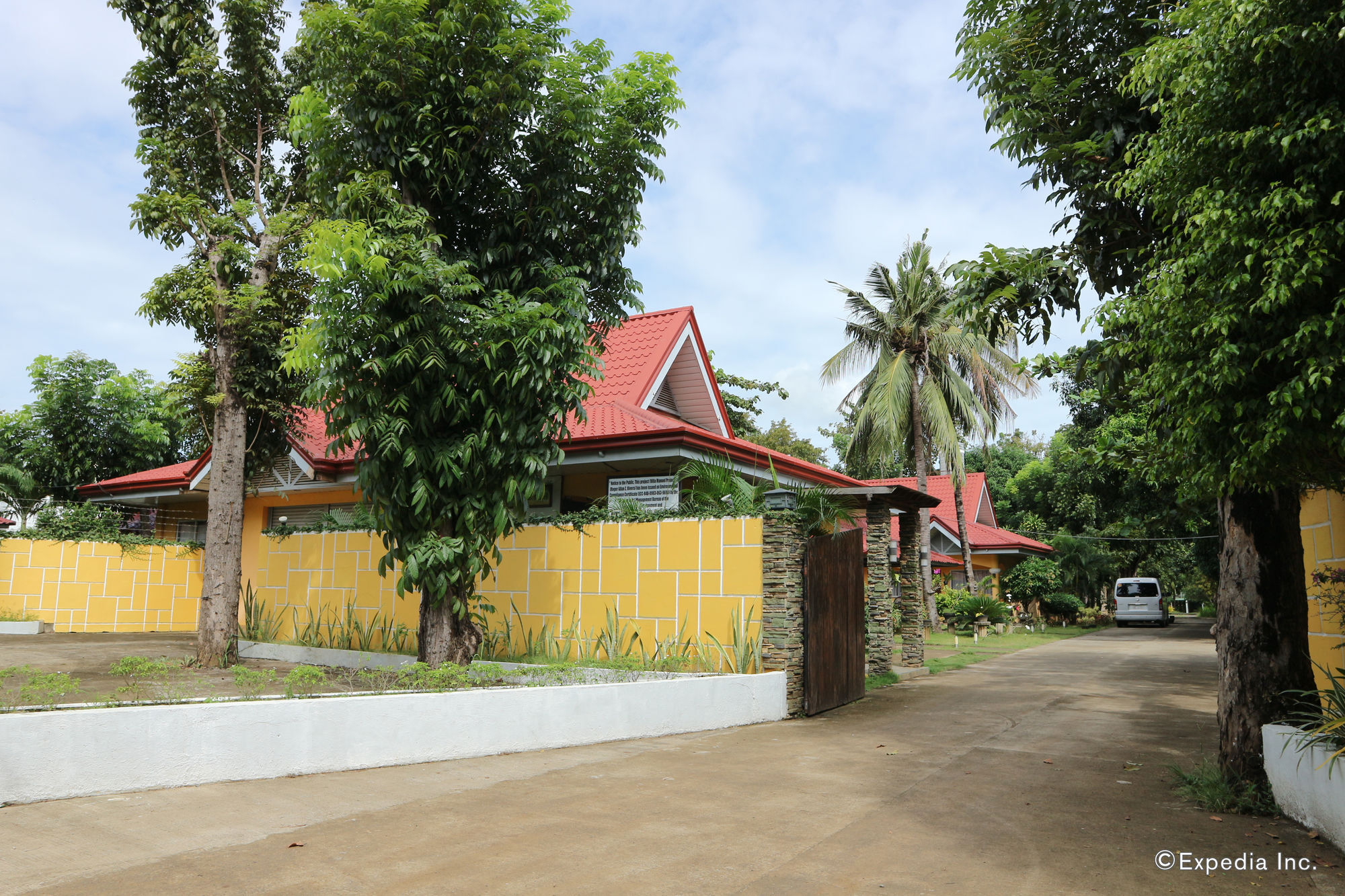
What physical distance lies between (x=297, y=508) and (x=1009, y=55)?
614 inches

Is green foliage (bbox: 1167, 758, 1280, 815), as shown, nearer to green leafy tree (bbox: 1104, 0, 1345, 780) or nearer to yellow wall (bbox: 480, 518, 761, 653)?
green leafy tree (bbox: 1104, 0, 1345, 780)

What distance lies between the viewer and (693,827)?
5.49 meters

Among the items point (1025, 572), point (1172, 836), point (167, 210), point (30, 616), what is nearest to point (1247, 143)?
point (1172, 836)

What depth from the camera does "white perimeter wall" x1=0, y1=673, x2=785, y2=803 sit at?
18.9 ft

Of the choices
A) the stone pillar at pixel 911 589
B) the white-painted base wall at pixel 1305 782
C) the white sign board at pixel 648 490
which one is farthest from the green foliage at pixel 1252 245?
the stone pillar at pixel 911 589

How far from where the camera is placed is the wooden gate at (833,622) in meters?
10.4

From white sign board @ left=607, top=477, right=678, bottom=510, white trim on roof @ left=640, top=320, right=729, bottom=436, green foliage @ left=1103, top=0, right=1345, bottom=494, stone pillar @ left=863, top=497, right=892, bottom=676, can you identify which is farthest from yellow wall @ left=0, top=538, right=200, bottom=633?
green foliage @ left=1103, top=0, right=1345, bottom=494

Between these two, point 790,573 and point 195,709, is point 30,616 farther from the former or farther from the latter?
point 790,573

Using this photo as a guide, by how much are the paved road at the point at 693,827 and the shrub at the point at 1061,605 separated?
26.0 m

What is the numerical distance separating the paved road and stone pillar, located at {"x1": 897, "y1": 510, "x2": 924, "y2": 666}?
653cm

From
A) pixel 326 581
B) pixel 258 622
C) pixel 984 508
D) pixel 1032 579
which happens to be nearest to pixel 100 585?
pixel 258 622

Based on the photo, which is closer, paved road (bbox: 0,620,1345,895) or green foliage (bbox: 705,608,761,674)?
paved road (bbox: 0,620,1345,895)

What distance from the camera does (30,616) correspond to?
1775 cm

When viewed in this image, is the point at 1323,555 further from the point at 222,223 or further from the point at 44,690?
the point at 222,223
